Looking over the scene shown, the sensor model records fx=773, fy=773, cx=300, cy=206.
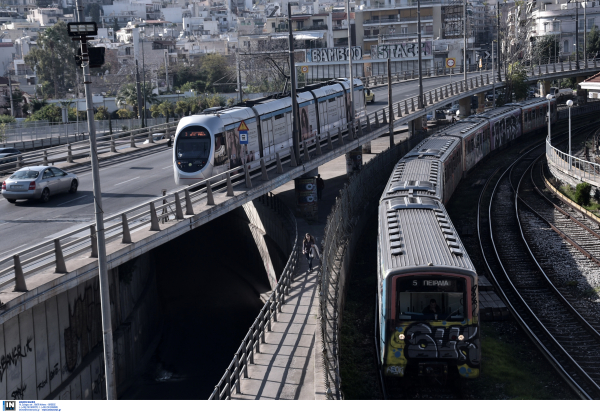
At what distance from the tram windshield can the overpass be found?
648 cm

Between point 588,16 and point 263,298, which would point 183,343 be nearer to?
point 263,298

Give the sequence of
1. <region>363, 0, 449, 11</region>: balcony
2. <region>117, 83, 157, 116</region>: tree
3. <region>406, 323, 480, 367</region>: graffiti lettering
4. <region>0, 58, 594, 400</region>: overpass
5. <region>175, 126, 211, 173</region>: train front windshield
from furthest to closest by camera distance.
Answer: <region>363, 0, 449, 11</region>: balcony < <region>117, 83, 157, 116</region>: tree < <region>175, 126, 211, 173</region>: train front windshield < <region>406, 323, 480, 367</region>: graffiti lettering < <region>0, 58, 594, 400</region>: overpass

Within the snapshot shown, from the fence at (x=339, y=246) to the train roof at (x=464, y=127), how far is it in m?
2.97

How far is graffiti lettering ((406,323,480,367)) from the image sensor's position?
16.0 metres

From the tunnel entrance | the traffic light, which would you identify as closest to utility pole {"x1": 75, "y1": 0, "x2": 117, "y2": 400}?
the traffic light

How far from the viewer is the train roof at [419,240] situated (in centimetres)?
1588

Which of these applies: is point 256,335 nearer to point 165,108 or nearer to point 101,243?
point 101,243

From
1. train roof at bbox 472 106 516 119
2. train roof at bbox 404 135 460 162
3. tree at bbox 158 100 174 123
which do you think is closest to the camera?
train roof at bbox 404 135 460 162

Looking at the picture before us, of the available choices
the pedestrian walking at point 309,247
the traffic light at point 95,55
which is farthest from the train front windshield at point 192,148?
the traffic light at point 95,55

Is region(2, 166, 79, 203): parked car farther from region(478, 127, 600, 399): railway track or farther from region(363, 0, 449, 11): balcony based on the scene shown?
region(363, 0, 449, 11): balcony

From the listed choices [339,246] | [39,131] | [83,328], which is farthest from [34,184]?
[39,131]
